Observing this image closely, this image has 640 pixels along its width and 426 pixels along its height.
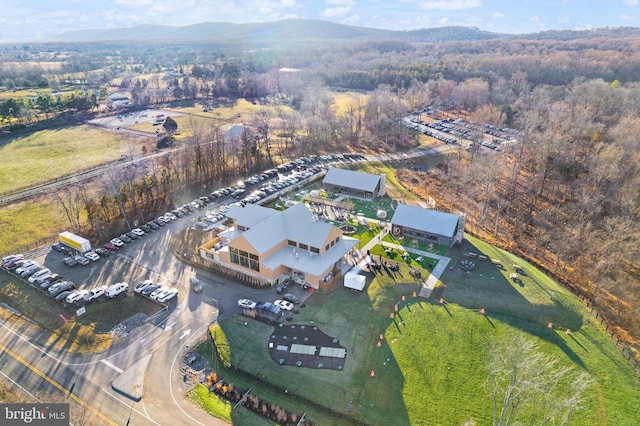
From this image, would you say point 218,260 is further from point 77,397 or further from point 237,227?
point 77,397

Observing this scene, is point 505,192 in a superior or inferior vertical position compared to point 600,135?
inferior

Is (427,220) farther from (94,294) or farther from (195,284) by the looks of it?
(94,294)

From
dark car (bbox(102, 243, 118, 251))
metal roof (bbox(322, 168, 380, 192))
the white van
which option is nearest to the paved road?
the white van

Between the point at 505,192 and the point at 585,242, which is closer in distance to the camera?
the point at 585,242

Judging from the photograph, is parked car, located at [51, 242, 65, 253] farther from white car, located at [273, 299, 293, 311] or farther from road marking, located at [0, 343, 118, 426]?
white car, located at [273, 299, 293, 311]

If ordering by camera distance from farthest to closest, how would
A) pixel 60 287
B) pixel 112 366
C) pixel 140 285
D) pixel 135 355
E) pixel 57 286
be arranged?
pixel 140 285
pixel 57 286
pixel 60 287
pixel 135 355
pixel 112 366

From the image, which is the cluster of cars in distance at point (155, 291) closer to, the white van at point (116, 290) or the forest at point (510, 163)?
the white van at point (116, 290)

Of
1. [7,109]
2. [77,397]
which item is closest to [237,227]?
[77,397]

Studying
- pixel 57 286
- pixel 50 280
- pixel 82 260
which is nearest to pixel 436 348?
pixel 57 286
